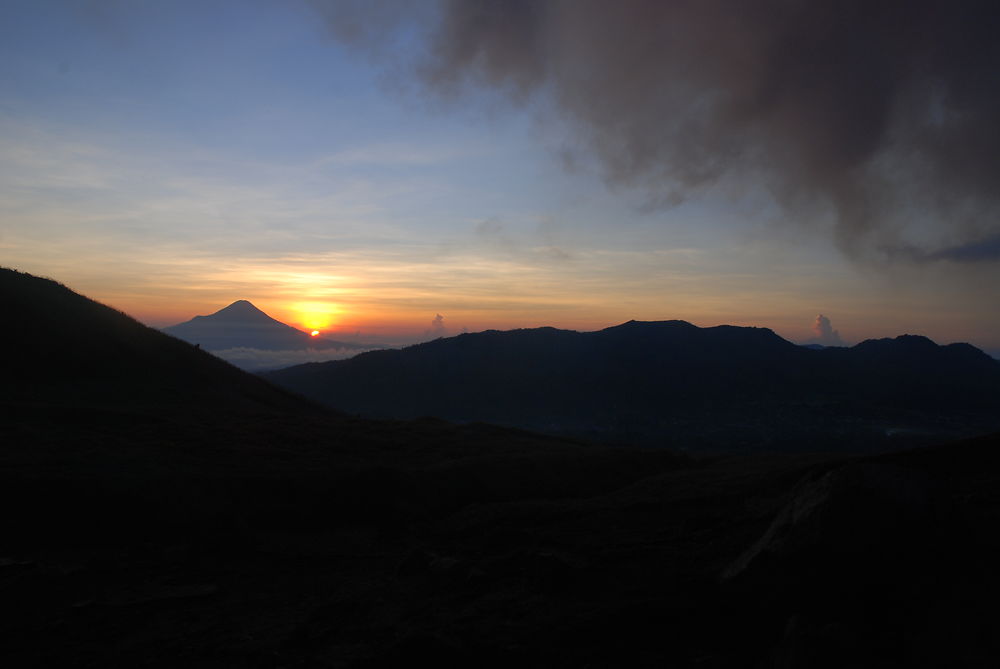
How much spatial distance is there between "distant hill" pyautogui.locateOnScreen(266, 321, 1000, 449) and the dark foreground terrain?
78.0 metres

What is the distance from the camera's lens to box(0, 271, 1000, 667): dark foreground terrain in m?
5.81

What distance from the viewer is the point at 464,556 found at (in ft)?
32.7

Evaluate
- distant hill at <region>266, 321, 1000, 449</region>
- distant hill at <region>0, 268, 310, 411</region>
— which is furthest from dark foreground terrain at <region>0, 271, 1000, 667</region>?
distant hill at <region>266, 321, 1000, 449</region>

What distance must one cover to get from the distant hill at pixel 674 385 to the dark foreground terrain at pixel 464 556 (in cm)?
7803

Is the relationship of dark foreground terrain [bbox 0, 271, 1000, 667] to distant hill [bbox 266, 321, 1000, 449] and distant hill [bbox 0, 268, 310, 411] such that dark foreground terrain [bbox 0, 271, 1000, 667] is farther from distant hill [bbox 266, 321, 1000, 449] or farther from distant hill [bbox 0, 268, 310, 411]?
distant hill [bbox 266, 321, 1000, 449]

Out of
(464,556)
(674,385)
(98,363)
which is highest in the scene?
(98,363)

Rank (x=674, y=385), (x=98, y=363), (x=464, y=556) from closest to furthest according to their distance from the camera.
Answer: (x=464, y=556) < (x=98, y=363) < (x=674, y=385)

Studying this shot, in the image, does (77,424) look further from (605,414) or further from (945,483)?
(605,414)

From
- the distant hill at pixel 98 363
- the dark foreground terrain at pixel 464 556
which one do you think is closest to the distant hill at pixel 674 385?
the distant hill at pixel 98 363

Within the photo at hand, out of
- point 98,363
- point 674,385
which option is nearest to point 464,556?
point 98,363

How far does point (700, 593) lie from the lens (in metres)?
6.86

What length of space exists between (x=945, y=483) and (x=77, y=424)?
20.2m

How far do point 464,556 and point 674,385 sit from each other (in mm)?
130499

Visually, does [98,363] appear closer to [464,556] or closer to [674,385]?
[464,556]
